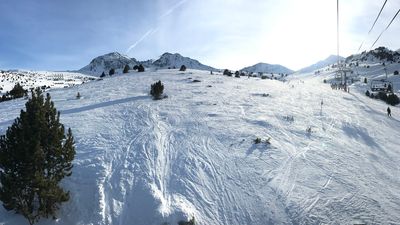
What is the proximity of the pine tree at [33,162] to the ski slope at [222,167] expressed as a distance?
0.95 m

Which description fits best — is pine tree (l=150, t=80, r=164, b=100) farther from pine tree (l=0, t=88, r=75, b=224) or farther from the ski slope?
pine tree (l=0, t=88, r=75, b=224)

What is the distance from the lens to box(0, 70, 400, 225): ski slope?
15359 millimetres

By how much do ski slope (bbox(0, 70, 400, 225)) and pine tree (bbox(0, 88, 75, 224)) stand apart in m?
0.95

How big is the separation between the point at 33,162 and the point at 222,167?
926 cm

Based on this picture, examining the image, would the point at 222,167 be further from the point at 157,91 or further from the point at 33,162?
the point at 157,91

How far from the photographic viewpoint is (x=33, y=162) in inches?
521

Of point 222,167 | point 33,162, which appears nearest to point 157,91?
point 222,167

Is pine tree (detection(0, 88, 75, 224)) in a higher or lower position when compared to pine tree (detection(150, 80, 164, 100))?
lower

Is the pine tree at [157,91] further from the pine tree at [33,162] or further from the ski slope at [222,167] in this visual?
the pine tree at [33,162]

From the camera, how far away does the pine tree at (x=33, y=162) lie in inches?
515

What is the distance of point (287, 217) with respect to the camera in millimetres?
15359

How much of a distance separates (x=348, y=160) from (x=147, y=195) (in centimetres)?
1219

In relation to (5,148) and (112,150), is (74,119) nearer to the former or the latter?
(112,150)

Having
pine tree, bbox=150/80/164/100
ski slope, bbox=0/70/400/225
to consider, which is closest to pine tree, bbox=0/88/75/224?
ski slope, bbox=0/70/400/225
